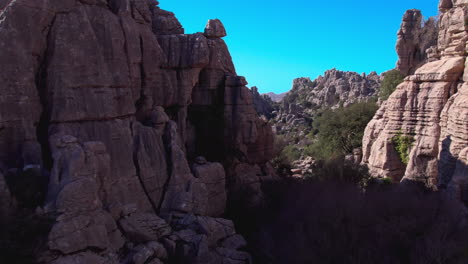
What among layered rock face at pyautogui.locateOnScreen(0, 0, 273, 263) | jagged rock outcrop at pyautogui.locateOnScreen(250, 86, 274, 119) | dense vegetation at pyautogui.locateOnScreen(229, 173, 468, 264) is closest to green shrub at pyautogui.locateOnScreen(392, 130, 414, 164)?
dense vegetation at pyautogui.locateOnScreen(229, 173, 468, 264)

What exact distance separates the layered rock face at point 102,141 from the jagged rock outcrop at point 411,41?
2516cm

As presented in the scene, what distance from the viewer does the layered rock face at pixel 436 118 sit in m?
14.8

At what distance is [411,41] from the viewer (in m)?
34.2

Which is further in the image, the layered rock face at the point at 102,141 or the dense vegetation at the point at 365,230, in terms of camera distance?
the dense vegetation at the point at 365,230

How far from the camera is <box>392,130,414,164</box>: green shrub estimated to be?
738 inches

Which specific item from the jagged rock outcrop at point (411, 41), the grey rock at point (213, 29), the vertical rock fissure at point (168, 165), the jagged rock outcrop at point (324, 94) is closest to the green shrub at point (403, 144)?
the grey rock at point (213, 29)

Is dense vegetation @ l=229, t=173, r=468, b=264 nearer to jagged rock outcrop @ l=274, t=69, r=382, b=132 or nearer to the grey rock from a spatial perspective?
the grey rock

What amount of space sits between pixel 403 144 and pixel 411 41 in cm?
1896

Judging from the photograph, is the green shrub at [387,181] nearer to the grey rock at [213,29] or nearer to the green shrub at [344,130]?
the grey rock at [213,29]

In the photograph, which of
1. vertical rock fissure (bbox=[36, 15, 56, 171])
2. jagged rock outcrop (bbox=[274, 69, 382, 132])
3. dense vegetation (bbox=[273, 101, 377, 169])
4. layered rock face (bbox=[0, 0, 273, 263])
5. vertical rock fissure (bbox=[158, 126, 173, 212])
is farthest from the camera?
jagged rock outcrop (bbox=[274, 69, 382, 132])

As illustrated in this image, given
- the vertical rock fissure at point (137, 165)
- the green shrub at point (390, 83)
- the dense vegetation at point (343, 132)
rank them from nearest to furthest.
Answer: the vertical rock fissure at point (137, 165), the dense vegetation at point (343, 132), the green shrub at point (390, 83)

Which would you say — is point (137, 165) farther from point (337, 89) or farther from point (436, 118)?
point (337, 89)

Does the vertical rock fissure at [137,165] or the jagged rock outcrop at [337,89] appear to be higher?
the jagged rock outcrop at [337,89]

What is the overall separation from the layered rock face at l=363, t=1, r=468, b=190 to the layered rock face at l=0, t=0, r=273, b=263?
8.62 metres
